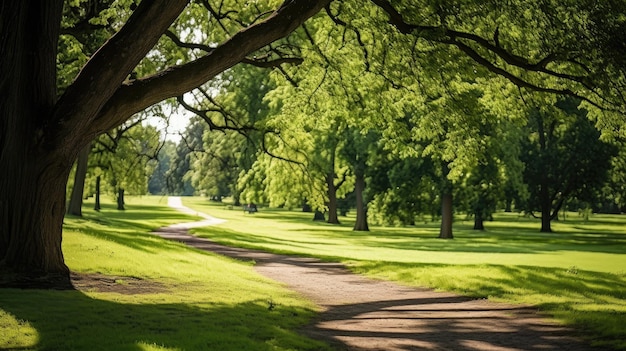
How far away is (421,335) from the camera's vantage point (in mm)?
9750

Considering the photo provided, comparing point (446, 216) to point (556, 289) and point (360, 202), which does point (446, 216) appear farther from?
point (556, 289)

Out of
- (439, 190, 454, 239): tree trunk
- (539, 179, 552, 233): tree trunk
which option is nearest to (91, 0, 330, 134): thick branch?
(439, 190, 454, 239): tree trunk

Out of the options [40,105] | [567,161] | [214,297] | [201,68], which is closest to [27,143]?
[40,105]

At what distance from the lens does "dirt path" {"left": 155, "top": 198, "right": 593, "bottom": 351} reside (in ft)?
30.0

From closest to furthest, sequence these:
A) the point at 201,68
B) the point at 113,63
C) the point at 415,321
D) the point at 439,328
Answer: the point at 113,63
the point at 439,328
the point at 201,68
the point at 415,321

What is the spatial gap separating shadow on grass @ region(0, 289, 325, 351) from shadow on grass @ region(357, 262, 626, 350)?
16.4ft

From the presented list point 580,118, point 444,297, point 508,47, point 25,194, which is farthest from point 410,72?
point 580,118

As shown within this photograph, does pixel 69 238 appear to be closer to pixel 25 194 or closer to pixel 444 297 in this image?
pixel 25 194

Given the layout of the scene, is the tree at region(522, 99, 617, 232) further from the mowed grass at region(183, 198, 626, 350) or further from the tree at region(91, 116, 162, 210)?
the tree at region(91, 116, 162, 210)

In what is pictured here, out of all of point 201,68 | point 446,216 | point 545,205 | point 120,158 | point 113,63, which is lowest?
point 446,216

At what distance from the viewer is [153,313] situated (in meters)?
9.93

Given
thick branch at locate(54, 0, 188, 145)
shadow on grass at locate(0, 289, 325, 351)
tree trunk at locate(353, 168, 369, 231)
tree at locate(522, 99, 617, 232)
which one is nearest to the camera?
shadow on grass at locate(0, 289, 325, 351)

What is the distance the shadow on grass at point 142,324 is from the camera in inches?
301

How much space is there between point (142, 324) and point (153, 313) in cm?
105
